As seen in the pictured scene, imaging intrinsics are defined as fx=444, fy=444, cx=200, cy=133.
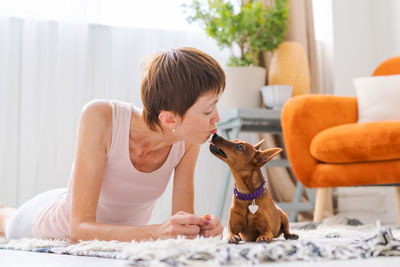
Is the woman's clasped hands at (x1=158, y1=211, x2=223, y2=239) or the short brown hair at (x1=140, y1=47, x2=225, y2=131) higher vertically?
the short brown hair at (x1=140, y1=47, x2=225, y2=131)

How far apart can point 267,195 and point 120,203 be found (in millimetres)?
473

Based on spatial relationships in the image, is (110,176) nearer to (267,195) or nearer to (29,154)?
(267,195)

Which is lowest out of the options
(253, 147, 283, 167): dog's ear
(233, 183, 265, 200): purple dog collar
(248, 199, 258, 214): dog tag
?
(248, 199, 258, 214): dog tag

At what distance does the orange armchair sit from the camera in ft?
6.38

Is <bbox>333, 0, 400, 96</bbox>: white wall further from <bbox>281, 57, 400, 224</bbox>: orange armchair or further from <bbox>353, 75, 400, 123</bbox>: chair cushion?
<bbox>281, 57, 400, 224</bbox>: orange armchair

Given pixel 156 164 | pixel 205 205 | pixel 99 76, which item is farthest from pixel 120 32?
pixel 156 164

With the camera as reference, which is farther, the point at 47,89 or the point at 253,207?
the point at 47,89

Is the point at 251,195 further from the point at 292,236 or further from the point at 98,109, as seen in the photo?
the point at 98,109

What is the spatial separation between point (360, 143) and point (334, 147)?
0.11 m

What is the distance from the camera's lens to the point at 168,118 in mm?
1097

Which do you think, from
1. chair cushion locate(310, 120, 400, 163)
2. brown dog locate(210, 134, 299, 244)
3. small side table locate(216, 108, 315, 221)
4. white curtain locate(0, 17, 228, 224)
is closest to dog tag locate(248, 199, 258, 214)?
brown dog locate(210, 134, 299, 244)

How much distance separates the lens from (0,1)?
2.62 m

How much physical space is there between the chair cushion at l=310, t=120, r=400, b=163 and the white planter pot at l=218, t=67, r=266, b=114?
0.88 meters

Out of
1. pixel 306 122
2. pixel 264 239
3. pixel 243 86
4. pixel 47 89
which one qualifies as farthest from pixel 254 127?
pixel 264 239
